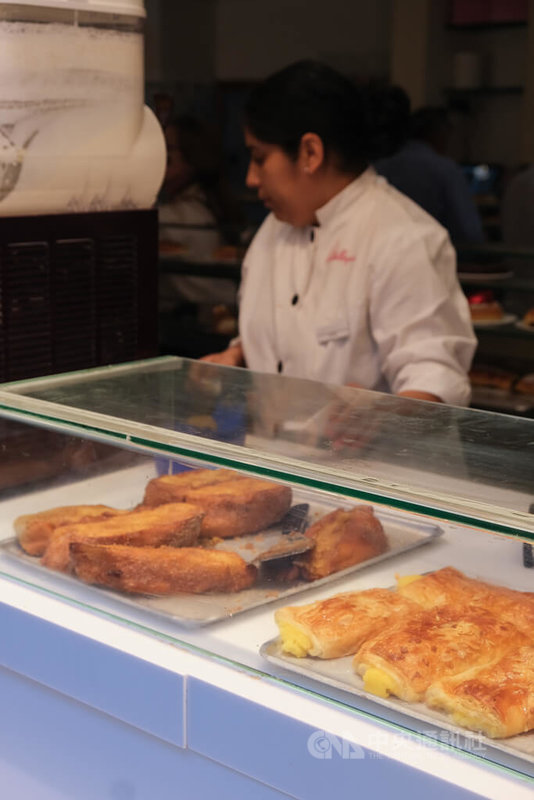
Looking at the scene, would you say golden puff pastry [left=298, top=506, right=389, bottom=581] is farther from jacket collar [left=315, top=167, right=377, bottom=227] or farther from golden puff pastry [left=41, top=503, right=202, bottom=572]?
jacket collar [left=315, top=167, right=377, bottom=227]

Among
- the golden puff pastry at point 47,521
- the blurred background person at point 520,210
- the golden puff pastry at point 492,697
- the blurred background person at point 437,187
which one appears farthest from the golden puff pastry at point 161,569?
the blurred background person at point 520,210

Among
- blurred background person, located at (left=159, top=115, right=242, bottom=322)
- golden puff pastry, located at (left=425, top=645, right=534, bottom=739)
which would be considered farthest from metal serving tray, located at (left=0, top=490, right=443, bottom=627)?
blurred background person, located at (left=159, top=115, right=242, bottom=322)

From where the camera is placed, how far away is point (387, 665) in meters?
1.09

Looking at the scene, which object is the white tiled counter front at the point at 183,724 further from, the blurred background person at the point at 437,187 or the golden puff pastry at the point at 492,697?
the blurred background person at the point at 437,187

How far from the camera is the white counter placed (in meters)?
1.02

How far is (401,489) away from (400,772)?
0.29 m

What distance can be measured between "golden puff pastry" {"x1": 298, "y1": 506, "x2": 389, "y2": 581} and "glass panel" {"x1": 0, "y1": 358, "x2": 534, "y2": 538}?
105 mm

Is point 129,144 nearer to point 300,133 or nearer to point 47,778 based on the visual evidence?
point 300,133

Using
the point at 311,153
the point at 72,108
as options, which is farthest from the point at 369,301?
the point at 72,108

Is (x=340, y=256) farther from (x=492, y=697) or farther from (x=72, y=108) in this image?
(x=492, y=697)

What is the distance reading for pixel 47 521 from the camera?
5.06 ft

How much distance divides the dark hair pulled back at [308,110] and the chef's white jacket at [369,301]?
117 mm

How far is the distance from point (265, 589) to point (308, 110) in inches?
57.0

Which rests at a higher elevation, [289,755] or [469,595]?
[469,595]
